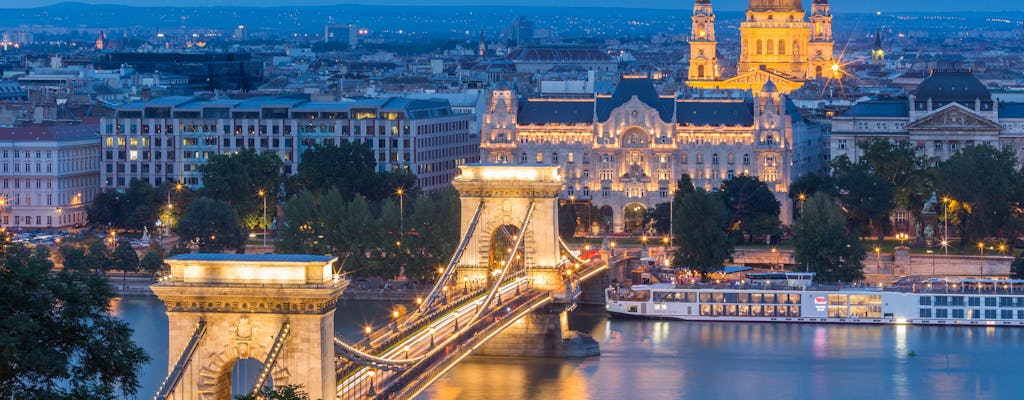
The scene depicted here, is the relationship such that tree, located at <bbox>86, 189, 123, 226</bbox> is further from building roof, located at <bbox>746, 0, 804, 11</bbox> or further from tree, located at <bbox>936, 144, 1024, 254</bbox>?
building roof, located at <bbox>746, 0, 804, 11</bbox>

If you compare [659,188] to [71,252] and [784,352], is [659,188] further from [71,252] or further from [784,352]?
[784,352]

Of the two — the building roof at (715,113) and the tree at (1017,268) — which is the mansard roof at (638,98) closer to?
the building roof at (715,113)

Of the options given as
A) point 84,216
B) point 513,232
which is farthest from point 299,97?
point 513,232

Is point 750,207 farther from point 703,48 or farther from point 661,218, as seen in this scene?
point 703,48

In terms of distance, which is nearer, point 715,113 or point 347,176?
point 347,176

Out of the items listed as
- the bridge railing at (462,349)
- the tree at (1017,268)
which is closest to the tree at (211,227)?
the bridge railing at (462,349)

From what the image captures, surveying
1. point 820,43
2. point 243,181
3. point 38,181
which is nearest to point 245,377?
point 243,181

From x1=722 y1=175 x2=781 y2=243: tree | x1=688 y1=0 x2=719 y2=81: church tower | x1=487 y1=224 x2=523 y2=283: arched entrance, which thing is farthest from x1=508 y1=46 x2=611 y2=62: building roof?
x1=487 y1=224 x2=523 y2=283: arched entrance
